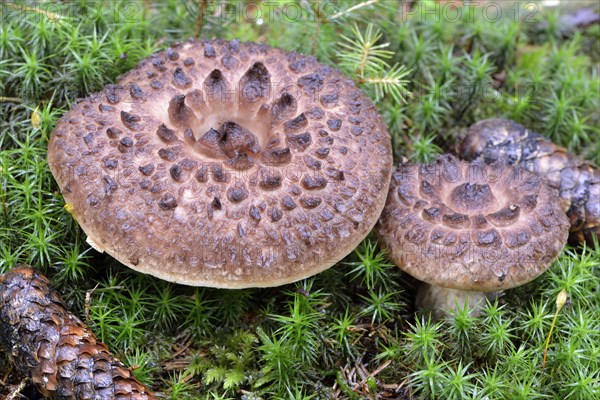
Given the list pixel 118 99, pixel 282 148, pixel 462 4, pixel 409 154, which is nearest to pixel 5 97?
pixel 118 99

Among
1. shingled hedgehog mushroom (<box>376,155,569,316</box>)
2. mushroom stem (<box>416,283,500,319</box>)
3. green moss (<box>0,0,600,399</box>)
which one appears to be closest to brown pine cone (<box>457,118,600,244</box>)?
green moss (<box>0,0,600,399</box>)

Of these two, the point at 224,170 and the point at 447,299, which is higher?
the point at 224,170

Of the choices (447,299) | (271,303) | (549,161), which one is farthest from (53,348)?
(549,161)

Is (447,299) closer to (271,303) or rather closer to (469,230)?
(469,230)

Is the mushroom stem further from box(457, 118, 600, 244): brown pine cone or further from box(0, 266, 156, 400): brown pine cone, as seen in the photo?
box(0, 266, 156, 400): brown pine cone

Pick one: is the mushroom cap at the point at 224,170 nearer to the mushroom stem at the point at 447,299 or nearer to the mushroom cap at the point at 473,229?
the mushroom cap at the point at 473,229

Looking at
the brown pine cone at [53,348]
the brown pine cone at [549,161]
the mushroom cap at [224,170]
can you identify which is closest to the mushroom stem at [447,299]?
the mushroom cap at [224,170]
